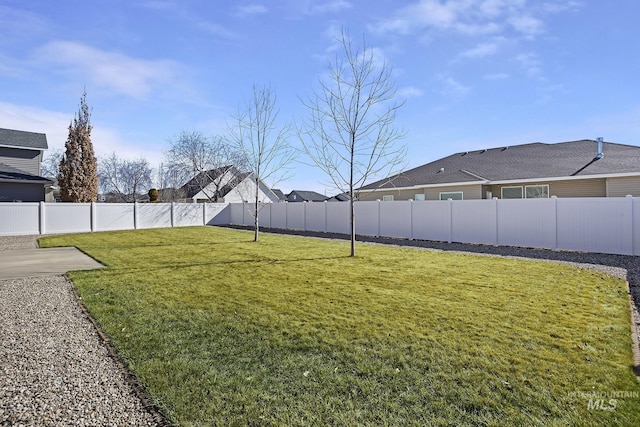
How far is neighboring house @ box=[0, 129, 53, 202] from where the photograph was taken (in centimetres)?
1870

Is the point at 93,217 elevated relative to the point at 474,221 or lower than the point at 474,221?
elevated

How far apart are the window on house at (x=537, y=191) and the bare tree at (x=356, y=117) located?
7870mm

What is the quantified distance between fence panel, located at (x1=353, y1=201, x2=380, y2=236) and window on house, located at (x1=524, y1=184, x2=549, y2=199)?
683 cm

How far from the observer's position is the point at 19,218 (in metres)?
17.1

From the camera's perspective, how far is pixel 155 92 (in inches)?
528

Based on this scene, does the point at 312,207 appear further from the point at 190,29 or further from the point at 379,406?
the point at 379,406

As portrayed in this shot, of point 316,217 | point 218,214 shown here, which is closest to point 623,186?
point 316,217

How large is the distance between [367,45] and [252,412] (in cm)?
1043

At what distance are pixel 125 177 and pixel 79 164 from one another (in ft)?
58.1

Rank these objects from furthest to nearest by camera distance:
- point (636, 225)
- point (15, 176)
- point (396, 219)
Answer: point (15, 176) < point (396, 219) < point (636, 225)

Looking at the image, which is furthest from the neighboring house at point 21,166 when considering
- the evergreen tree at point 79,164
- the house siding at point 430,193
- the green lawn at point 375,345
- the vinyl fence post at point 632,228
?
the vinyl fence post at point 632,228

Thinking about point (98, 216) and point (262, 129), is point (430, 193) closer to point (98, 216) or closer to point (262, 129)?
point (262, 129)

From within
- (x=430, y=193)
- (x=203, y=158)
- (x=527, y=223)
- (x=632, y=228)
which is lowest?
(x=632, y=228)

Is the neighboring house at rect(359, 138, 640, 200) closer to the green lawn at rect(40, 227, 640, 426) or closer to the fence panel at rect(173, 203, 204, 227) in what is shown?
the green lawn at rect(40, 227, 640, 426)
